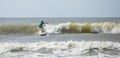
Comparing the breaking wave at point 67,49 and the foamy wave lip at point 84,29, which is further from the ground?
the breaking wave at point 67,49

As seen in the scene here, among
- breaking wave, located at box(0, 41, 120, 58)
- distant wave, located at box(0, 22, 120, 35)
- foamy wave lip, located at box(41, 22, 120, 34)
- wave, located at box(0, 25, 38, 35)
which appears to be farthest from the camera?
wave, located at box(0, 25, 38, 35)

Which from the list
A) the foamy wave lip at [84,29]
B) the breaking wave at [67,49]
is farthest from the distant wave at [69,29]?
the breaking wave at [67,49]

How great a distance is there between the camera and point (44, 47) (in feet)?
51.1

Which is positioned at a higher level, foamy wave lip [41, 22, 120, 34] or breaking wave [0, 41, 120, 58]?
breaking wave [0, 41, 120, 58]

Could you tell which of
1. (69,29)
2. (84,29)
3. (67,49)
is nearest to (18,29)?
(69,29)

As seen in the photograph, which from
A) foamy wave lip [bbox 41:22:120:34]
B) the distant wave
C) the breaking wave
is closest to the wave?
the distant wave

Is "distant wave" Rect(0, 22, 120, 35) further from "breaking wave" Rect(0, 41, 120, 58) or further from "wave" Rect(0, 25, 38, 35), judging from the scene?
"breaking wave" Rect(0, 41, 120, 58)

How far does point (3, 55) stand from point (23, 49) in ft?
7.47

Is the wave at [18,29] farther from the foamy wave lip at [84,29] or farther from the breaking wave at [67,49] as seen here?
the breaking wave at [67,49]

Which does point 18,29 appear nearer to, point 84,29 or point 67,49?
point 84,29

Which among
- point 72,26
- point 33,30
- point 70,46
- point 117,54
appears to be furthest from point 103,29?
point 117,54

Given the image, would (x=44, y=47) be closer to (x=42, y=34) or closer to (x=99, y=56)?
(x=99, y=56)

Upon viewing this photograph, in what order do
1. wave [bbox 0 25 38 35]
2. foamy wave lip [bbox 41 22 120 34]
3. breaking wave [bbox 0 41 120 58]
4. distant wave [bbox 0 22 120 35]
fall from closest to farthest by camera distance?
breaking wave [bbox 0 41 120 58], foamy wave lip [bbox 41 22 120 34], distant wave [bbox 0 22 120 35], wave [bbox 0 25 38 35]

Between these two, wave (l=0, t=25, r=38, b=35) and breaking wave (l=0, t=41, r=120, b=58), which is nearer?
breaking wave (l=0, t=41, r=120, b=58)
